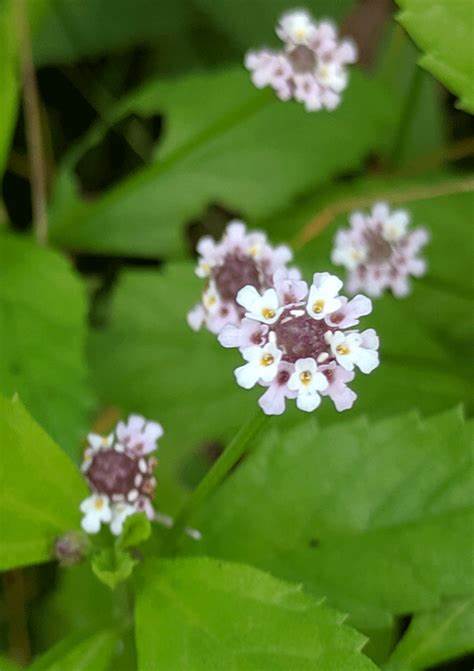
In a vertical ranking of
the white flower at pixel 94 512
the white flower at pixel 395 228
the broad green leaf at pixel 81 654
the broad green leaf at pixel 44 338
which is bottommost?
the broad green leaf at pixel 81 654

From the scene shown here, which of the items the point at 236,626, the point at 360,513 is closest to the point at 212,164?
the point at 360,513

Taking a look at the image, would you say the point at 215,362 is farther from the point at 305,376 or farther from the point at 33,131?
the point at 305,376

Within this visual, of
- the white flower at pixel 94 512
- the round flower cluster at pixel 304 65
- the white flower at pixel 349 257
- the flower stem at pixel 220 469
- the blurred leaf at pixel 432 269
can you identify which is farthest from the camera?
the blurred leaf at pixel 432 269

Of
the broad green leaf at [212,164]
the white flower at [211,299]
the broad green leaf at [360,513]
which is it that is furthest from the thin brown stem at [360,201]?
the broad green leaf at [360,513]

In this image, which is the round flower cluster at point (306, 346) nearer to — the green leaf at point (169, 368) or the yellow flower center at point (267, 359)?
the yellow flower center at point (267, 359)

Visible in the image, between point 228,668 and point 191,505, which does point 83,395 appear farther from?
point 228,668
